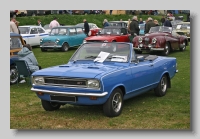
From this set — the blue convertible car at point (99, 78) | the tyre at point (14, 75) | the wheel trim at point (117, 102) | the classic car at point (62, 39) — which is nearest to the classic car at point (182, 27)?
the classic car at point (62, 39)

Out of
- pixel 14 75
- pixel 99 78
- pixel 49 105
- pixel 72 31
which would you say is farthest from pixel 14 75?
pixel 72 31

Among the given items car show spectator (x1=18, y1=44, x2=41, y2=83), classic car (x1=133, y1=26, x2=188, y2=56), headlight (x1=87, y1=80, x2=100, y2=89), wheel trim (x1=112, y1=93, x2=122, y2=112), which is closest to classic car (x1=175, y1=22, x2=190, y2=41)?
classic car (x1=133, y1=26, x2=188, y2=56)

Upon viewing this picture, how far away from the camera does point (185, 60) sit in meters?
15.4

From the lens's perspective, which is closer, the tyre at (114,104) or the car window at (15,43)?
the tyre at (114,104)

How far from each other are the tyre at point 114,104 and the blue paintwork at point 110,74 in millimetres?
120

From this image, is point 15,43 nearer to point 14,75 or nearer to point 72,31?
point 14,75

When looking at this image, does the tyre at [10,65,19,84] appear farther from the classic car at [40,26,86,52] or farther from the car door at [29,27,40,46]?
the car door at [29,27,40,46]

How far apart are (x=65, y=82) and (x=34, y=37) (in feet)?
50.2

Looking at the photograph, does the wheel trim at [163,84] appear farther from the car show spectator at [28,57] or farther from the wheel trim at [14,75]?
the wheel trim at [14,75]

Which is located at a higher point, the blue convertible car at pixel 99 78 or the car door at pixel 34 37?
the car door at pixel 34 37

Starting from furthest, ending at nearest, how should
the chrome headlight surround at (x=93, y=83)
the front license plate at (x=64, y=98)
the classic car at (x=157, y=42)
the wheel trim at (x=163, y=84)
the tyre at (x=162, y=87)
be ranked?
the classic car at (x=157, y=42), the wheel trim at (x=163, y=84), the tyre at (x=162, y=87), the front license plate at (x=64, y=98), the chrome headlight surround at (x=93, y=83)

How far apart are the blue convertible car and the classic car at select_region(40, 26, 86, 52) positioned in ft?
37.6

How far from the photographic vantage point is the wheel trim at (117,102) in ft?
22.6

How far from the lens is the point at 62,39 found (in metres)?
19.6
